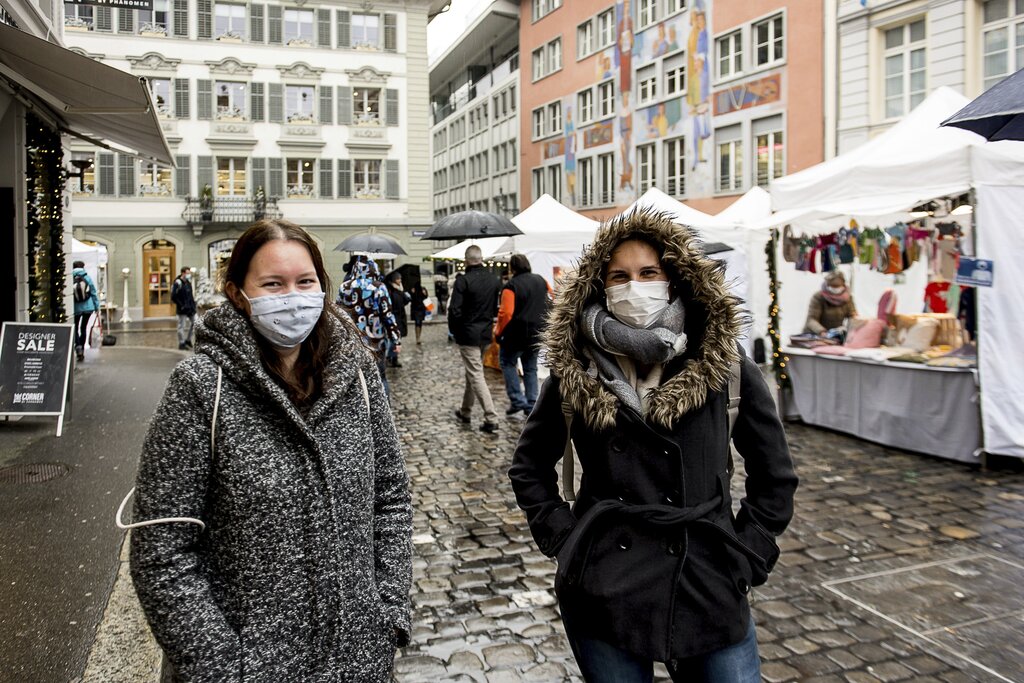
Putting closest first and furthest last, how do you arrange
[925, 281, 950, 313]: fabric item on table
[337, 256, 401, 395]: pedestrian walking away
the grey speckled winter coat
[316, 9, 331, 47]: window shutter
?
the grey speckled winter coat < [337, 256, 401, 395]: pedestrian walking away < [925, 281, 950, 313]: fabric item on table < [316, 9, 331, 47]: window shutter

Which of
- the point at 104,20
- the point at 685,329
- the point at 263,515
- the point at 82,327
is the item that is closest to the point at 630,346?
the point at 685,329

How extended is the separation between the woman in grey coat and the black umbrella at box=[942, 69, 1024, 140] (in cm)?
366

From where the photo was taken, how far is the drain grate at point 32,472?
6.49 meters

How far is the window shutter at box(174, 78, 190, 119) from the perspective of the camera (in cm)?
3550

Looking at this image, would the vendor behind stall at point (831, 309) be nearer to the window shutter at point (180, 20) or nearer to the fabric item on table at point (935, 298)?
the fabric item on table at point (935, 298)

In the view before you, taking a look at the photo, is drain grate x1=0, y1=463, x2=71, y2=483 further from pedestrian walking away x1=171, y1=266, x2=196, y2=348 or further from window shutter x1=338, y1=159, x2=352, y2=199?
window shutter x1=338, y1=159, x2=352, y2=199

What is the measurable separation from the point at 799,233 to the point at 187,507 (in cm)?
1173

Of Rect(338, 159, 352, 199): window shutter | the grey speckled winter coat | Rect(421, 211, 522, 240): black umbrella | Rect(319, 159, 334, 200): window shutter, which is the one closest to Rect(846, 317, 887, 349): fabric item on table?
Rect(421, 211, 522, 240): black umbrella

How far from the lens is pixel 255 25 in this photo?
36219 mm

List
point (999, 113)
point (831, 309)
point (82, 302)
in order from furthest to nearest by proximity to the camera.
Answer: point (82, 302), point (831, 309), point (999, 113)

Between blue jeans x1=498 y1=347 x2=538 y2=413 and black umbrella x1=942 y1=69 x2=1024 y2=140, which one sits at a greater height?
black umbrella x1=942 y1=69 x2=1024 y2=140

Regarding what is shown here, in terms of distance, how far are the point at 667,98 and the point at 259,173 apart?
58.2 feet

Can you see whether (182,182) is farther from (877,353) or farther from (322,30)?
(877,353)

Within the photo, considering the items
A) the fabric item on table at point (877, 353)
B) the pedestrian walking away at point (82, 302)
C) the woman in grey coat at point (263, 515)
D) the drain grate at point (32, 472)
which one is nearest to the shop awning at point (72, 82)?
the drain grate at point (32, 472)
